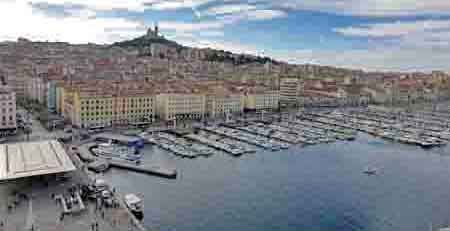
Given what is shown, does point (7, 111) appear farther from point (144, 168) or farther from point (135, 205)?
point (135, 205)

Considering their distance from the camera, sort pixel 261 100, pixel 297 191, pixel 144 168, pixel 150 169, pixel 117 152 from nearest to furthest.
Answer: pixel 297 191
pixel 150 169
pixel 144 168
pixel 117 152
pixel 261 100

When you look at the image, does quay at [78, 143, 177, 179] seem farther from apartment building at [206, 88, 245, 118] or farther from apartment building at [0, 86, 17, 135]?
apartment building at [206, 88, 245, 118]

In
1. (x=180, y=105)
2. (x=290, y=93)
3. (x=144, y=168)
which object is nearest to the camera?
(x=144, y=168)

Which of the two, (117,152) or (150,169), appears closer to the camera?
(150,169)

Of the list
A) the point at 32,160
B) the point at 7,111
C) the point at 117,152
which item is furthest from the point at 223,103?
the point at 32,160

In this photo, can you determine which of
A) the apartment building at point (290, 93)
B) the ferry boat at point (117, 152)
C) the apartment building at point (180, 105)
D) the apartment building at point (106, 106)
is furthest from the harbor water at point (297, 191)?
the apartment building at point (290, 93)

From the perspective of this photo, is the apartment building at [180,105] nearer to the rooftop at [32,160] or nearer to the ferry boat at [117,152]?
the ferry boat at [117,152]

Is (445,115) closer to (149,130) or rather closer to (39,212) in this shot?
(149,130)
